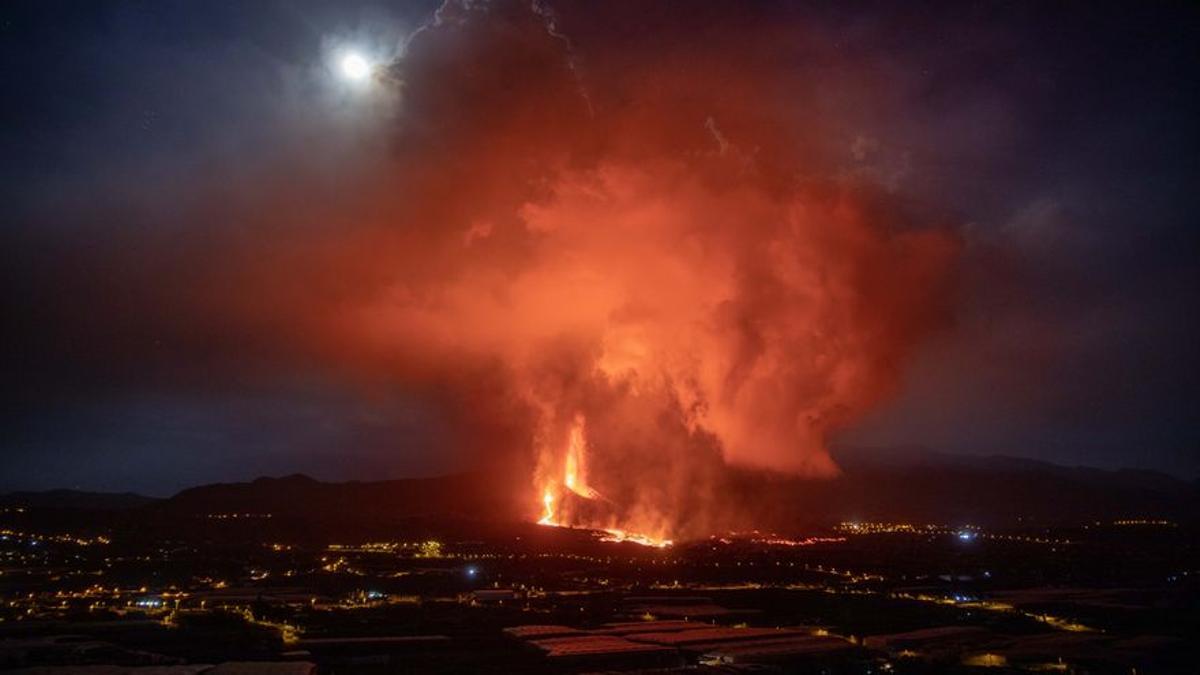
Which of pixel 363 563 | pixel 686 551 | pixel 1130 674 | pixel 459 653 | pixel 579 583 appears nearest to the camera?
Result: pixel 1130 674

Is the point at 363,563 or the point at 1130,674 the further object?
the point at 363,563

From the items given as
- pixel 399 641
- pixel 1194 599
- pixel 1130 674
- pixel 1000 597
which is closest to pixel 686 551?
Answer: pixel 1000 597

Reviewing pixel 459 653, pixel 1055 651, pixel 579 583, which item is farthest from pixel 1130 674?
pixel 579 583

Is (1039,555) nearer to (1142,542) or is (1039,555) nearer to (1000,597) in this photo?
(1142,542)

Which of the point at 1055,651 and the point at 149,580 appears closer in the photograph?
the point at 1055,651

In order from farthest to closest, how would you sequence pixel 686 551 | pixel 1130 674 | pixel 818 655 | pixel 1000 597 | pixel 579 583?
1. pixel 686 551
2. pixel 579 583
3. pixel 1000 597
4. pixel 818 655
5. pixel 1130 674

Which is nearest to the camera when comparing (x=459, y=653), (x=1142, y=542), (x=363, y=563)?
(x=459, y=653)

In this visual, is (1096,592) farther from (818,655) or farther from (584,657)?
(584,657)

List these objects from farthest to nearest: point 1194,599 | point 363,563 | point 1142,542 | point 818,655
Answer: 1. point 1142,542
2. point 363,563
3. point 1194,599
4. point 818,655
